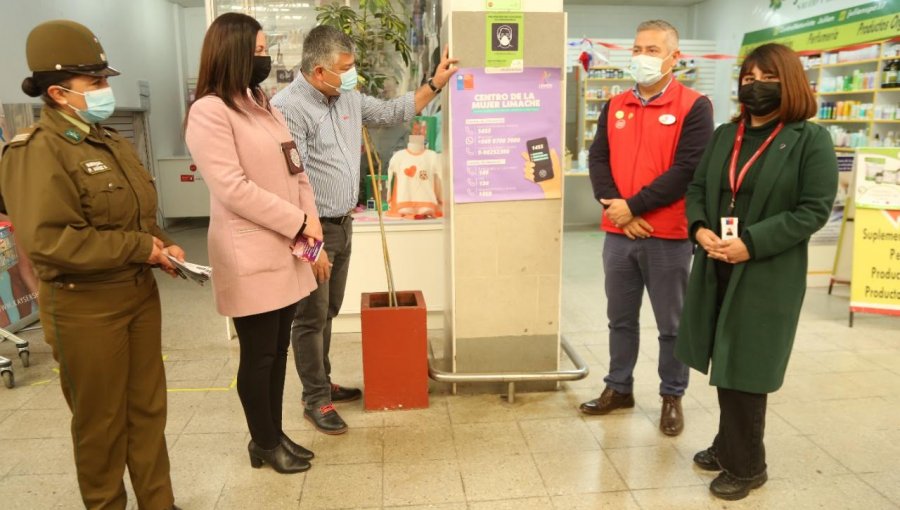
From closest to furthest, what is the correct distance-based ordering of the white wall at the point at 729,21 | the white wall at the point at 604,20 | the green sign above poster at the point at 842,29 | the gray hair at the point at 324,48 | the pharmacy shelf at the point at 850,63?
1. the gray hair at the point at 324,48
2. the green sign above poster at the point at 842,29
3. the pharmacy shelf at the point at 850,63
4. the white wall at the point at 729,21
5. the white wall at the point at 604,20

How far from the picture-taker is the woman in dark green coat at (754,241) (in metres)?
2.06

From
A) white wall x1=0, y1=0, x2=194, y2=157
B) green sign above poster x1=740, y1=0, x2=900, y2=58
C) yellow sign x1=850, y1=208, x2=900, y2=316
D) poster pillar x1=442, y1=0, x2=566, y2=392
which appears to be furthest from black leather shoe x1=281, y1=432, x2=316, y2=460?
green sign above poster x1=740, y1=0, x2=900, y2=58

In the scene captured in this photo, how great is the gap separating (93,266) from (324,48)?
52.5 inches

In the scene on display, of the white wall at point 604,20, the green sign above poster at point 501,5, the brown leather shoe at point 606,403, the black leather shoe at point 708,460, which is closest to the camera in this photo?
the black leather shoe at point 708,460

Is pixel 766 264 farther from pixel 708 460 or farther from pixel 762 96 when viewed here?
pixel 708 460

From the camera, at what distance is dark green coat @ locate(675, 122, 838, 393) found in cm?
205

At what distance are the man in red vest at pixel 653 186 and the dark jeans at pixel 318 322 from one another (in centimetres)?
118

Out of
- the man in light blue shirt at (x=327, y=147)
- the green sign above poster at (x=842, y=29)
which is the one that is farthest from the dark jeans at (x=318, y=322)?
the green sign above poster at (x=842, y=29)

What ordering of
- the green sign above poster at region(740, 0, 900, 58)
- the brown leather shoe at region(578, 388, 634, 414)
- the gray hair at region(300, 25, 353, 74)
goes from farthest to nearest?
1. the green sign above poster at region(740, 0, 900, 58)
2. the brown leather shoe at region(578, 388, 634, 414)
3. the gray hair at region(300, 25, 353, 74)

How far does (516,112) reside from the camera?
9.62ft

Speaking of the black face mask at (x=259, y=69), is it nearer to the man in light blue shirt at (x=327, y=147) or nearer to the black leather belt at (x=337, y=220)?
the man in light blue shirt at (x=327, y=147)

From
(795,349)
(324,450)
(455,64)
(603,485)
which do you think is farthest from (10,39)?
(795,349)

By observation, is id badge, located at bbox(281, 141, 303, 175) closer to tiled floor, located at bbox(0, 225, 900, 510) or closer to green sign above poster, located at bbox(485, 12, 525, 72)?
green sign above poster, located at bbox(485, 12, 525, 72)

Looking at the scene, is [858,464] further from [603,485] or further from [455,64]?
[455,64]
